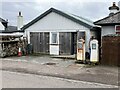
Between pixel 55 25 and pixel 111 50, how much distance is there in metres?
7.30

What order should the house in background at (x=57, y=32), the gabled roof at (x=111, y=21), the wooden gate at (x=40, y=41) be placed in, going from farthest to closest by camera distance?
the wooden gate at (x=40, y=41) < the house in background at (x=57, y=32) < the gabled roof at (x=111, y=21)

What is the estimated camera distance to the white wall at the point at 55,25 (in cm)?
1788

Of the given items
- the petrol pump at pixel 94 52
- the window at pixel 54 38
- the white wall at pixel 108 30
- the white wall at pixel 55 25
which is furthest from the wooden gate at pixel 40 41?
the petrol pump at pixel 94 52

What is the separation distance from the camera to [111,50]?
1303cm

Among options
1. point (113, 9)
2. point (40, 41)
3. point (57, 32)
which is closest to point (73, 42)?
point (57, 32)

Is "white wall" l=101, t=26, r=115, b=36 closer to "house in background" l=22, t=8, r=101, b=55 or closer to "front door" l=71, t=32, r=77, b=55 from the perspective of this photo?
"house in background" l=22, t=8, r=101, b=55

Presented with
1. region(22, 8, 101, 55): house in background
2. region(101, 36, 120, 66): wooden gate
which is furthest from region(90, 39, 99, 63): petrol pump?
region(22, 8, 101, 55): house in background

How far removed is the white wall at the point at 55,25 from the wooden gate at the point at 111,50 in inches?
165

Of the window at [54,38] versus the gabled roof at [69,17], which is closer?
the gabled roof at [69,17]

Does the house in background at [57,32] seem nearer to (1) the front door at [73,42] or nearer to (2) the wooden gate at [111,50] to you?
(1) the front door at [73,42]

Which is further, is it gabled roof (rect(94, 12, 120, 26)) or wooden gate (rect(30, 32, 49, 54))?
wooden gate (rect(30, 32, 49, 54))

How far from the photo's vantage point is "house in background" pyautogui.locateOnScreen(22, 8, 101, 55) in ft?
58.1

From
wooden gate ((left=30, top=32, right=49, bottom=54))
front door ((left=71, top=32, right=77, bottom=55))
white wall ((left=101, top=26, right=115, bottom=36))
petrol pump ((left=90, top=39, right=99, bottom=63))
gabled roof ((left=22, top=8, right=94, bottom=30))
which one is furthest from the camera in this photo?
wooden gate ((left=30, top=32, right=49, bottom=54))

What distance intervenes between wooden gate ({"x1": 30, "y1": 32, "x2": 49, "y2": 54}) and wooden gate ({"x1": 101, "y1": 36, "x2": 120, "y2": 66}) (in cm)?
733
